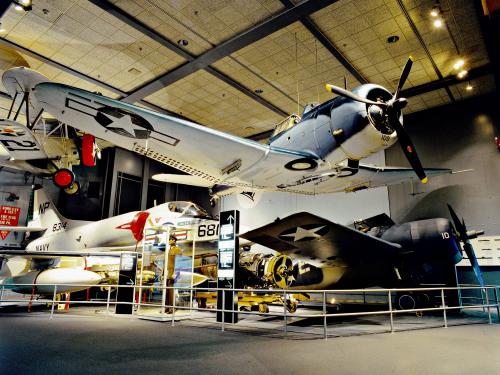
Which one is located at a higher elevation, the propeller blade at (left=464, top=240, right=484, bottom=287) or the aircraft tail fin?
the aircraft tail fin

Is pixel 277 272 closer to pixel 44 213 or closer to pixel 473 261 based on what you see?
pixel 473 261

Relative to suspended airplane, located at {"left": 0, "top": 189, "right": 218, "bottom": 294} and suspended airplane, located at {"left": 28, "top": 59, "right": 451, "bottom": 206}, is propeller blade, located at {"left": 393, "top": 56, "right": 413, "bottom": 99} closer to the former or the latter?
suspended airplane, located at {"left": 28, "top": 59, "right": 451, "bottom": 206}

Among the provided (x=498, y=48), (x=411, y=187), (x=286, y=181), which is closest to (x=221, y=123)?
(x=286, y=181)

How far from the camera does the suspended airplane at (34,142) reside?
8680 mm

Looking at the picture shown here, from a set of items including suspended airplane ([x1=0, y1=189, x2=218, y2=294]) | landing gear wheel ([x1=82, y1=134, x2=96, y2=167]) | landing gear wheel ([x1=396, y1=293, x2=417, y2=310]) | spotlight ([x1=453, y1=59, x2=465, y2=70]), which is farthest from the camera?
landing gear wheel ([x1=82, y1=134, x2=96, y2=167])

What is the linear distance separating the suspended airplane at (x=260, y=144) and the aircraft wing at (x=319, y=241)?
1.82 m

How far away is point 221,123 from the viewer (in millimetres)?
13938

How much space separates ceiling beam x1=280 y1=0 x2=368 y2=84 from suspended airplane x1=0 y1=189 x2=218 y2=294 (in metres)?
6.56

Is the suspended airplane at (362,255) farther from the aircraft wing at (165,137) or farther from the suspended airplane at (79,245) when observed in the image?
the suspended airplane at (79,245)

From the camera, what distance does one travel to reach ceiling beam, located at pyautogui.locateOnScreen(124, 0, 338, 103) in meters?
7.66

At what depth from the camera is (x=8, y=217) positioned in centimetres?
1606

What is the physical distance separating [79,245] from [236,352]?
12186 mm

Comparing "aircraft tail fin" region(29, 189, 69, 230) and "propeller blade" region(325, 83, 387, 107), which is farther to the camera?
"aircraft tail fin" region(29, 189, 69, 230)

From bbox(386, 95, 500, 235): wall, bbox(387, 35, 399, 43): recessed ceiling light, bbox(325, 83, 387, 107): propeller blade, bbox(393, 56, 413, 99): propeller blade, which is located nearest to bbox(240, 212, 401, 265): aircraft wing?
bbox(325, 83, 387, 107): propeller blade
